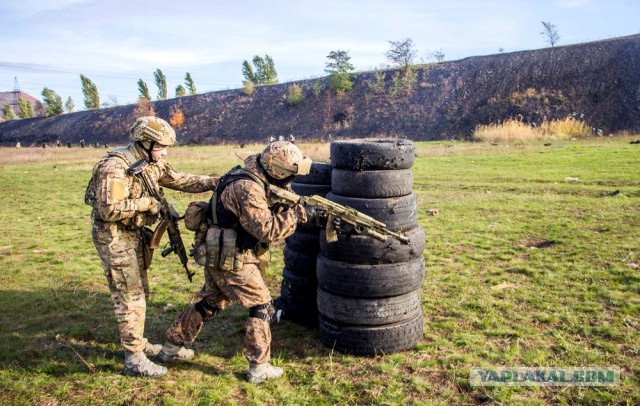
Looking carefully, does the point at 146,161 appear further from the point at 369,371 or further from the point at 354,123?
the point at 354,123

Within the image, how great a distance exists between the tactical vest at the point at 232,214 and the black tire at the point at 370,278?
90cm

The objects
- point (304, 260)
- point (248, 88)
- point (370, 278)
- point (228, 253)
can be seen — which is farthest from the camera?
point (248, 88)

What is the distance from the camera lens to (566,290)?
665cm

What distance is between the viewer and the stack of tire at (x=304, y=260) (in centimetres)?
570

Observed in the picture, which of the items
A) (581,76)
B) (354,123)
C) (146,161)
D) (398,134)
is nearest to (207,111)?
(354,123)

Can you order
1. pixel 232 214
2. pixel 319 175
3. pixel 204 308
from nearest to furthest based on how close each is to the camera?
pixel 232 214
pixel 204 308
pixel 319 175

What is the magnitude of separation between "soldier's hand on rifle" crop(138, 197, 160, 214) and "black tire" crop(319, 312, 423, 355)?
2187 mm

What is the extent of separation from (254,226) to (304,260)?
1504 mm

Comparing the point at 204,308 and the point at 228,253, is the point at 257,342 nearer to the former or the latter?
the point at 204,308

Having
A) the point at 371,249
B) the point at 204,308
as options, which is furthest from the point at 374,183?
the point at 204,308

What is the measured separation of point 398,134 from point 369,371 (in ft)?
133

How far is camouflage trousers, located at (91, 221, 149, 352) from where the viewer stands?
15.7 feet

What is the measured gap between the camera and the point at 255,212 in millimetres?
4453

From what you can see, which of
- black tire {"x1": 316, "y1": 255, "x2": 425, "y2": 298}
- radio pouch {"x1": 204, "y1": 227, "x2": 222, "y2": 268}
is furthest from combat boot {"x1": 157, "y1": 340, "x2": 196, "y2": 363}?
black tire {"x1": 316, "y1": 255, "x2": 425, "y2": 298}
